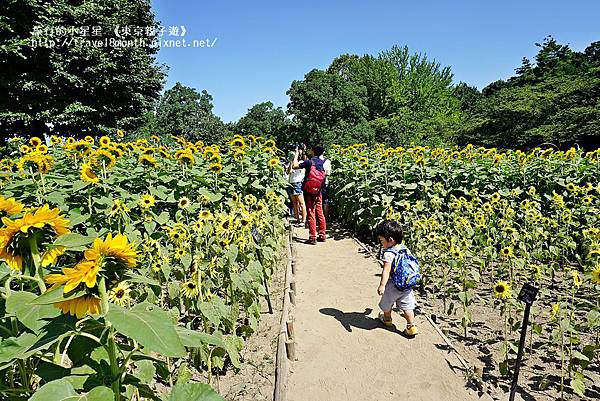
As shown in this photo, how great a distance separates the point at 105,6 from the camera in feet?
52.5

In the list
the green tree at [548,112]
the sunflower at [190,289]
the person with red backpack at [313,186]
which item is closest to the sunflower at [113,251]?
the sunflower at [190,289]

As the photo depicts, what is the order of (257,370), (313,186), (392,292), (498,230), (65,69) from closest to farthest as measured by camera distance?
(257,370)
(392,292)
(498,230)
(313,186)
(65,69)

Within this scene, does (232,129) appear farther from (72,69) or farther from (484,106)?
(72,69)

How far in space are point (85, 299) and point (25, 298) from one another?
19cm

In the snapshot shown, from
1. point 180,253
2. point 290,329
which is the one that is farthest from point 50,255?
point 290,329

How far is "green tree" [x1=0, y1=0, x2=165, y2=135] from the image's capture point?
13109 millimetres

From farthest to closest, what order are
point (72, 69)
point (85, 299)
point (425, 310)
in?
point (72, 69) → point (425, 310) → point (85, 299)

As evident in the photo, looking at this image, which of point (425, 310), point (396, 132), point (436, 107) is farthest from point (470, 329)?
point (436, 107)

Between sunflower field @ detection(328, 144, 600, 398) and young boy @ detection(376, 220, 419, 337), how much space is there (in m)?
0.44

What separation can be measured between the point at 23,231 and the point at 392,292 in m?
3.18

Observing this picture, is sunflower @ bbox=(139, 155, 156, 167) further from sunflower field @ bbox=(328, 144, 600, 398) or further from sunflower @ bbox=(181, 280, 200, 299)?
sunflower field @ bbox=(328, 144, 600, 398)

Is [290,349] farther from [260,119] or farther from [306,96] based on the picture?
[260,119]

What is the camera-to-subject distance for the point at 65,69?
47.7 feet

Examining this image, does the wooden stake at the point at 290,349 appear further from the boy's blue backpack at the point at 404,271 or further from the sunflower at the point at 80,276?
the sunflower at the point at 80,276
